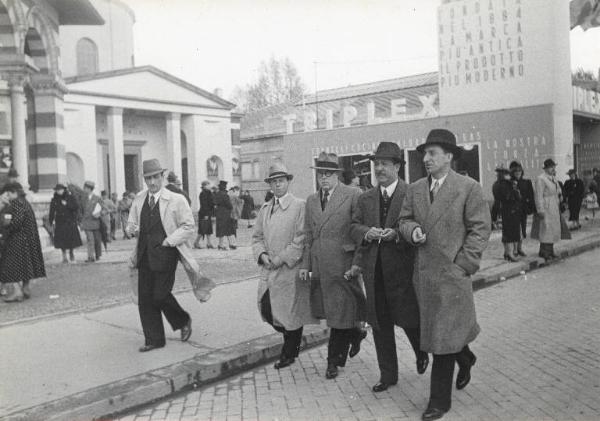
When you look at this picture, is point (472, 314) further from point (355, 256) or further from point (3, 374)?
point (3, 374)

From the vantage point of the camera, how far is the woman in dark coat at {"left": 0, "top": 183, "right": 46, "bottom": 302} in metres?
8.85

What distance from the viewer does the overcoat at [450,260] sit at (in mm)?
4160

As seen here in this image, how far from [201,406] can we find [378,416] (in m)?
1.44

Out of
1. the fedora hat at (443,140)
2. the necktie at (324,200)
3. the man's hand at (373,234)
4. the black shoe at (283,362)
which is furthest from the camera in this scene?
the black shoe at (283,362)

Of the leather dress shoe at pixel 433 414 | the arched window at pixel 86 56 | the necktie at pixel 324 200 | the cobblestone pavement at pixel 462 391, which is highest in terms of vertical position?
the arched window at pixel 86 56

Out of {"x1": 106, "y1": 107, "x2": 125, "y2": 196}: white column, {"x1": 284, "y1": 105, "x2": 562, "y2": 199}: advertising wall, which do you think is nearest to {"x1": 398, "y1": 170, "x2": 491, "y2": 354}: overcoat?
{"x1": 284, "y1": 105, "x2": 562, "y2": 199}: advertising wall

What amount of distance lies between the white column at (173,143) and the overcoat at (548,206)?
20644 millimetres

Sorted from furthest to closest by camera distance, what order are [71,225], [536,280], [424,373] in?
[71,225], [536,280], [424,373]

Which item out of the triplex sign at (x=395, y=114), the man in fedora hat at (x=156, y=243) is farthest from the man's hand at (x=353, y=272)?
the triplex sign at (x=395, y=114)

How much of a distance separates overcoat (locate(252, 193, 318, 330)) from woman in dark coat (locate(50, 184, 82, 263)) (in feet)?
28.9

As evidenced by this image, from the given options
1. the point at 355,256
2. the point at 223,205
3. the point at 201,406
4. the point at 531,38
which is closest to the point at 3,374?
the point at 201,406

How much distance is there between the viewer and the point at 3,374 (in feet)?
17.6

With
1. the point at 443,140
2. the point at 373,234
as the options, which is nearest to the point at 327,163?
the point at 373,234

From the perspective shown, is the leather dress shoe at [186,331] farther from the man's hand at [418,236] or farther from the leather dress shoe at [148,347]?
the man's hand at [418,236]
